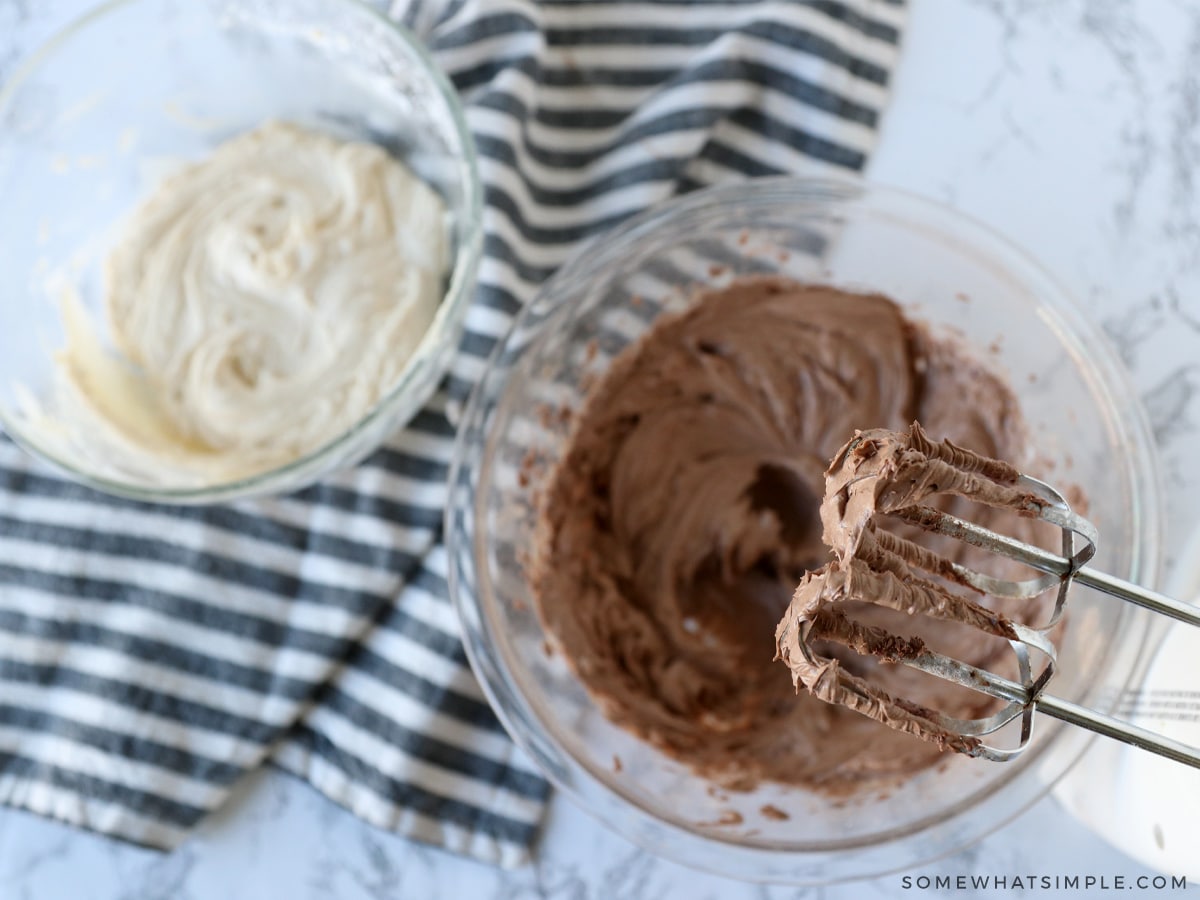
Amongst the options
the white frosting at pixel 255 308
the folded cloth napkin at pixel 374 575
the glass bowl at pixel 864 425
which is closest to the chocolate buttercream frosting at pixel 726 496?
the glass bowl at pixel 864 425

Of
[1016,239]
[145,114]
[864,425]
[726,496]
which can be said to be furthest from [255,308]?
[1016,239]

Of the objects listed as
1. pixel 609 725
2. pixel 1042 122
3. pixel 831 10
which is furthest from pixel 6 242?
pixel 1042 122

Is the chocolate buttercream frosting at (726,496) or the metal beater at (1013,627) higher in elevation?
the metal beater at (1013,627)

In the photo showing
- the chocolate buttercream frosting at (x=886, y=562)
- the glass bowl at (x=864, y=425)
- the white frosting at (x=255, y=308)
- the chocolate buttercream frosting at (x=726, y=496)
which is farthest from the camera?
the white frosting at (x=255, y=308)

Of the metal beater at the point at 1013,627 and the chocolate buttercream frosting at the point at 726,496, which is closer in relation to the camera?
the metal beater at the point at 1013,627

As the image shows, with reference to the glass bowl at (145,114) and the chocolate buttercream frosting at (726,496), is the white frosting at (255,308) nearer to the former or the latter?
the glass bowl at (145,114)

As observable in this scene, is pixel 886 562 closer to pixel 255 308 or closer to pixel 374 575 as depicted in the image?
pixel 374 575

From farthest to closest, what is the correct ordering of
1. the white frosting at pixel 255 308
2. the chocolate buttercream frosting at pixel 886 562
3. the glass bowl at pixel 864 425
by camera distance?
the white frosting at pixel 255 308 < the glass bowl at pixel 864 425 < the chocolate buttercream frosting at pixel 886 562

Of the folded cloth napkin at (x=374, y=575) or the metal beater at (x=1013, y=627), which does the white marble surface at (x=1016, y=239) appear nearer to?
the folded cloth napkin at (x=374, y=575)
